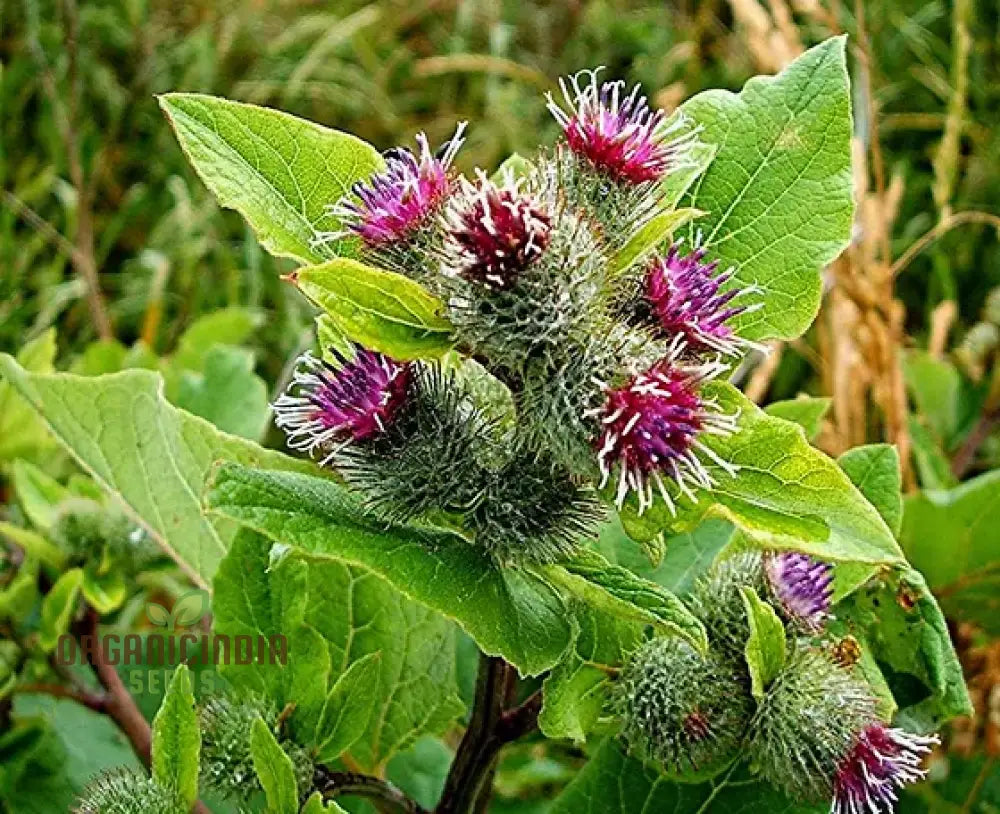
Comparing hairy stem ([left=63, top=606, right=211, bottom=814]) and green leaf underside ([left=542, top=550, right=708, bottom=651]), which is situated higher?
green leaf underside ([left=542, top=550, right=708, bottom=651])

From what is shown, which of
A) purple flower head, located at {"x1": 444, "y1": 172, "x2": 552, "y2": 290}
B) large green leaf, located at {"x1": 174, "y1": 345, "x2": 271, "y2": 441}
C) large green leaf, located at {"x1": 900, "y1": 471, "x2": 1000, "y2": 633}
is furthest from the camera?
large green leaf, located at {"x1": 174, "y1": 345, "x2": 271, "y2": 441}

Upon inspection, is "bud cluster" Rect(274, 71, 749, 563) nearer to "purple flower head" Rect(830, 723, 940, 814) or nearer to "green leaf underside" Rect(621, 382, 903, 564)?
"green leaf underside" Rect(621, 382, 903, 564)

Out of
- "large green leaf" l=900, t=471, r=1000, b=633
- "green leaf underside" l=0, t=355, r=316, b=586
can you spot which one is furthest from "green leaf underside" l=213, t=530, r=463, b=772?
"large green leaf" l=900, t=471, r=1000, b=633

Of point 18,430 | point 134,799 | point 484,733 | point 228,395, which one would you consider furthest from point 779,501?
point 18,430

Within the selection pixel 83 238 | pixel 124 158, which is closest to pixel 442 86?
pixel 124 158

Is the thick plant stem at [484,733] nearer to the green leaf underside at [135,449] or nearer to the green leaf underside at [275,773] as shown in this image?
the green leaf underside at [275,773]

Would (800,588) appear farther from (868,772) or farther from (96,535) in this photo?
(96,535)

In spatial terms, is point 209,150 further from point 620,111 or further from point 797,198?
point 797,198

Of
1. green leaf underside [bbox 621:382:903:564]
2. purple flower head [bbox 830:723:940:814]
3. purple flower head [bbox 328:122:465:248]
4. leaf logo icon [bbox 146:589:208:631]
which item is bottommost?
leaf logo icon [bbox 146:589:208:631]
